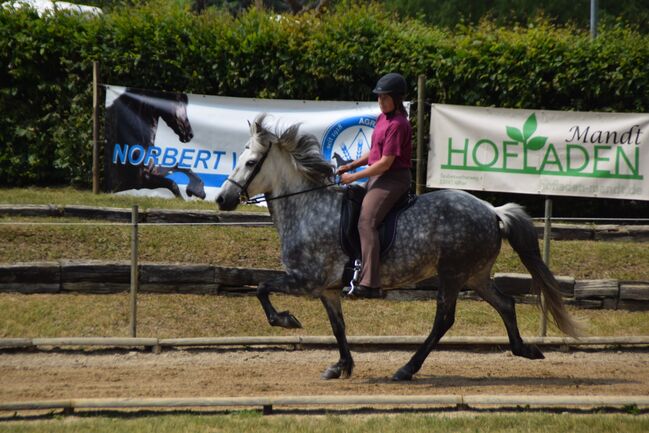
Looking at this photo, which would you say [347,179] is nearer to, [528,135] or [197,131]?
[528,135]

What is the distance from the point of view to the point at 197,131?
15.7m

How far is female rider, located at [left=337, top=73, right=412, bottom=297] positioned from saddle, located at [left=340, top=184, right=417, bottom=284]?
0.30ft

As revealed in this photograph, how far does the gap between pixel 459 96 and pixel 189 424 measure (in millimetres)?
9705

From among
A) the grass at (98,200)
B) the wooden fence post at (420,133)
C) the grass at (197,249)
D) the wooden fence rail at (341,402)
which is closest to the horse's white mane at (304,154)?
the wooden fence rail at (341,402)

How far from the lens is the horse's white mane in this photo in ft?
31.0

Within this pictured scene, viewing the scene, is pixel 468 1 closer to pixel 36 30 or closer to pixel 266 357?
pixel 36 30

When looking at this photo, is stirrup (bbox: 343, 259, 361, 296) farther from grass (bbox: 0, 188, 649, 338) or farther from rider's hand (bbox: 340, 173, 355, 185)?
grass (bbox: 0, 188, 649, 338)

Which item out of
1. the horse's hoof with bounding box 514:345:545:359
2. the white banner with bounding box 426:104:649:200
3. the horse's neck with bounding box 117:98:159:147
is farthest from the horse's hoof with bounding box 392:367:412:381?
the horse's neck with bounding box 117:98:159:147

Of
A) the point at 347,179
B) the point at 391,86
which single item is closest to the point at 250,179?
the point at 347,179

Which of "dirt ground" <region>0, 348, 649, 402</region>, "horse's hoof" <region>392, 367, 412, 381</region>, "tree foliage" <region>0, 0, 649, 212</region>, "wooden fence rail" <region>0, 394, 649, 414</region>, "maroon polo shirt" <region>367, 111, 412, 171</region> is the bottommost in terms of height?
"dirt ground" <region>0, 348, 649, 402</region>

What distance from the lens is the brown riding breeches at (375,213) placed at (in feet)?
29.7

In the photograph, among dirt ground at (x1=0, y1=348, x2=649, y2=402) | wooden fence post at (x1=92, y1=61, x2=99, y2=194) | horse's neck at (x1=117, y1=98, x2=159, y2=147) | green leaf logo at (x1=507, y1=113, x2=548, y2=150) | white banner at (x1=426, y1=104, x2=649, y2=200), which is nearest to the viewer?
dirt ground at (x1=0, y1=348, x2=649, y2=402)

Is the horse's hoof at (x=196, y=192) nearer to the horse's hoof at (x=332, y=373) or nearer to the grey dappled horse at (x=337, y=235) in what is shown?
the grey dappled horse at (x=337, y=235)

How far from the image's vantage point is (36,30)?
1703 cm
